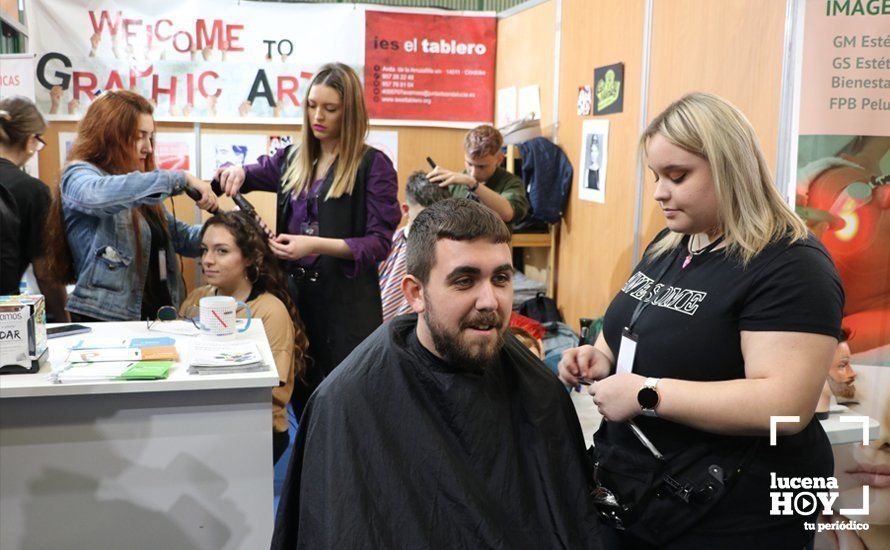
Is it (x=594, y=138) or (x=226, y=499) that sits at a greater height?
(x=594, y=138)

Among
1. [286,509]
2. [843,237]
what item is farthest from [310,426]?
[843,237]

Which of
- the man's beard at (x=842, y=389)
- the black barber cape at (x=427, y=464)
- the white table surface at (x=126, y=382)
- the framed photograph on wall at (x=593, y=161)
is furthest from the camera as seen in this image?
the framed photograph on wall at (x=593, y=161)

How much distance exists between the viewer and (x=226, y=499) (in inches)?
81.6

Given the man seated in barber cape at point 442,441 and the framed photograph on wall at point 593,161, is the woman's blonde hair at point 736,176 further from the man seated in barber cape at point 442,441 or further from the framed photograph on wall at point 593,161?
the framed photograph on wall at point 593,161

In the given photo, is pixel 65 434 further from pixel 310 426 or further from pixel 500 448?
pixel 500 448

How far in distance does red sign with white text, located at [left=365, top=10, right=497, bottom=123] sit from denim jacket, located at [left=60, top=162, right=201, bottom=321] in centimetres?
279

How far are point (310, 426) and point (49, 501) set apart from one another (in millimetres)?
906

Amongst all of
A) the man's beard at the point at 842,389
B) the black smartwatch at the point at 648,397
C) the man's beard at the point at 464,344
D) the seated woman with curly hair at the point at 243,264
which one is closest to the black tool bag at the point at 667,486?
the black smartwatch at the point at 648,397

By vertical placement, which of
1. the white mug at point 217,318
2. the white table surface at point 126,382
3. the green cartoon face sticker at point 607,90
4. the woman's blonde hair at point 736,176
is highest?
the green cartoon face sticker at point 607,90

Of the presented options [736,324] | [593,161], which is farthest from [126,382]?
[593,161]

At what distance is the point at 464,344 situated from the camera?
4.87 feet

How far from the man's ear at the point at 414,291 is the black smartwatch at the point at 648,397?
17.3 inches

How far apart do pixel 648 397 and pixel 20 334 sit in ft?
4.91

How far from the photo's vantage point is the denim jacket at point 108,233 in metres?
2.35
